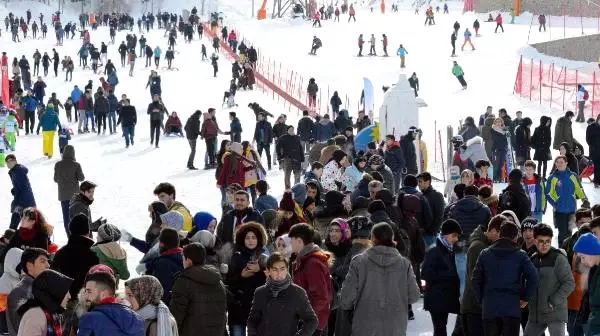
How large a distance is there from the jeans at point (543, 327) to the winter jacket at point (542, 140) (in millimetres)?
12291

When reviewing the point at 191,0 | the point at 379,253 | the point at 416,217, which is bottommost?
the point at 191,0

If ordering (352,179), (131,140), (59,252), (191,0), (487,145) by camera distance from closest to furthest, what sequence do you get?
(59,252) < (352,179) < (487,145) < (131,140) < (191,0)

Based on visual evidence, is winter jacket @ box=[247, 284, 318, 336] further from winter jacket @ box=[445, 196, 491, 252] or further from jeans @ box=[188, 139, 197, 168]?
jeans @ box=[188, 139, 197, 168]

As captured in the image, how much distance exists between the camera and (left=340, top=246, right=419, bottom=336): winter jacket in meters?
8.70

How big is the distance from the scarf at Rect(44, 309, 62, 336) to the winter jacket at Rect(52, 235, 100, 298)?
1.99 meters


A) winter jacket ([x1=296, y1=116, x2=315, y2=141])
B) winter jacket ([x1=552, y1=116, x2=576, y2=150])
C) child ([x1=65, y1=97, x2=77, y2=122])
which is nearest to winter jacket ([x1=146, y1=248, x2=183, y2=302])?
winter jacket ([x1=552, y1=116, x2=576, y2=150])

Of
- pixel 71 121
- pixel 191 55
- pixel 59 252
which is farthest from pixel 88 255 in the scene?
pixel 191 55

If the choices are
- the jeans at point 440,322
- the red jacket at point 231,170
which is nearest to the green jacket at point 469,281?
the jeans at point 440,322

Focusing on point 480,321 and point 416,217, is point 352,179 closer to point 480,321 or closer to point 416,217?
point 416,217

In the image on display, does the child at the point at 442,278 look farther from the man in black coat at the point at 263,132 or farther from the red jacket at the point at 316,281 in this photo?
the man in black coat at the point at 263,132

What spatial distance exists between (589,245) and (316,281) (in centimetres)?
183

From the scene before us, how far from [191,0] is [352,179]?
272 feet

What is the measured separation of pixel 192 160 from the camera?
24.1m

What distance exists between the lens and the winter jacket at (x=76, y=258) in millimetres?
9406
